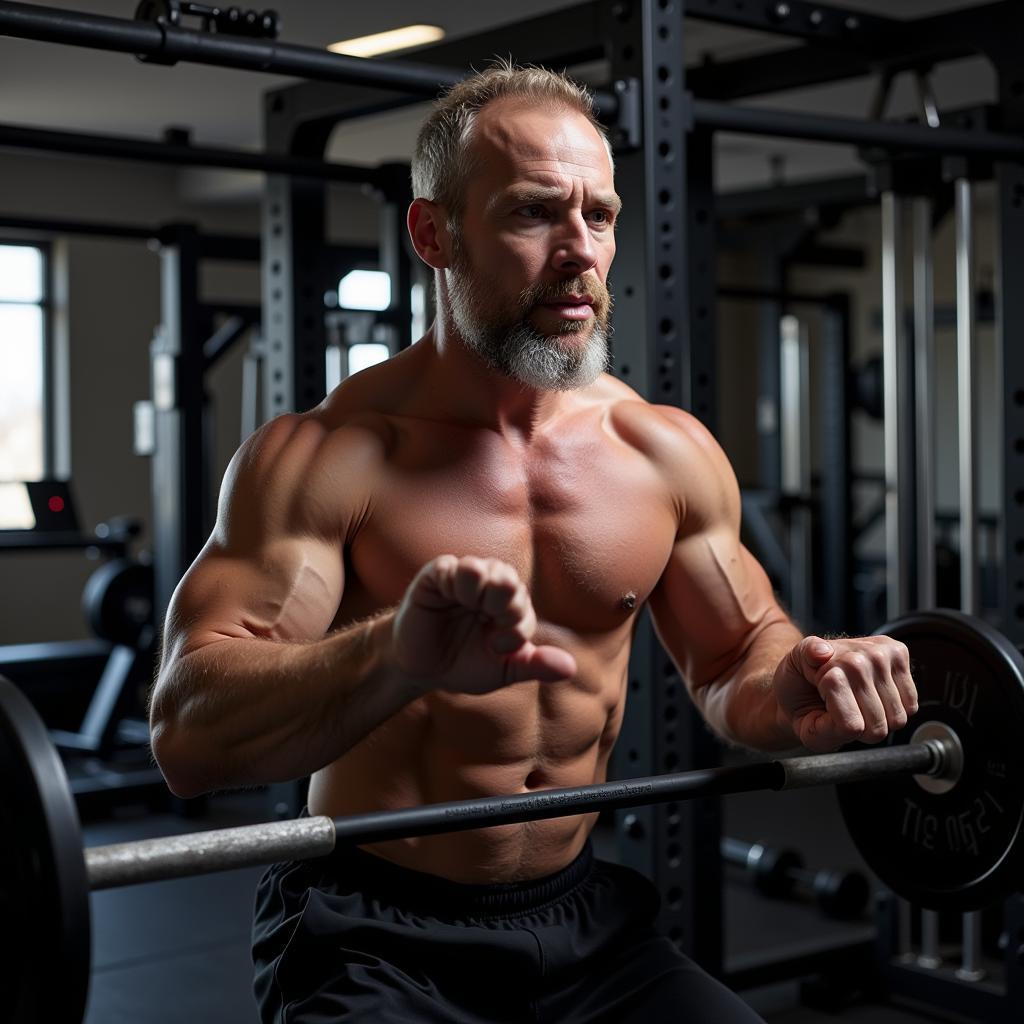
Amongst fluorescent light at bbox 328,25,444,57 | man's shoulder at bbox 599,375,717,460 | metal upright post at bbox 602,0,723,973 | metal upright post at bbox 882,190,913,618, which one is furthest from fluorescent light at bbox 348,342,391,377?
man's shoulder at bbox 599,375,717,460

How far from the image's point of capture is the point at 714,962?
2574 mm

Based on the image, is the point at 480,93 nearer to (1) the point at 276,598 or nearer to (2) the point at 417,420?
(2) the point at 417,420

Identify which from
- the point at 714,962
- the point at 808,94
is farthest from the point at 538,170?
the point at 808,94

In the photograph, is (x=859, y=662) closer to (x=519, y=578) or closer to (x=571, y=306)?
(x=519, y=578)

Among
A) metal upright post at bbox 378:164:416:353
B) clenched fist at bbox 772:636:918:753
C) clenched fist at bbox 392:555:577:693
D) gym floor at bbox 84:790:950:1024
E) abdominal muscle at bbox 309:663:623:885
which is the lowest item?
gym floor at bbox 84:790:950:1024

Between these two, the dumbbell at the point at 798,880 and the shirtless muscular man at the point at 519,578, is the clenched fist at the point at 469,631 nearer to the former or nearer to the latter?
the shirtless muscular man at the point at 519,578

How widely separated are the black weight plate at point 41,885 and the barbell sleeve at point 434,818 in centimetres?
4

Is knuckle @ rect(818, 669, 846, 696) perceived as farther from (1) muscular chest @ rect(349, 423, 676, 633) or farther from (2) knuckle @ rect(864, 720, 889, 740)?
(1) muscular chest @ rect(349, 423, 676, 633)

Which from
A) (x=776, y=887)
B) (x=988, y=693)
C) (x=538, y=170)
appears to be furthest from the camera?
(x=776, y=887)

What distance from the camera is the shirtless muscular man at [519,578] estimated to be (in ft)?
5.02

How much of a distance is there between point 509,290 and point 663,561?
41 cm

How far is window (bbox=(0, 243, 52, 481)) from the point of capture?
295 inches

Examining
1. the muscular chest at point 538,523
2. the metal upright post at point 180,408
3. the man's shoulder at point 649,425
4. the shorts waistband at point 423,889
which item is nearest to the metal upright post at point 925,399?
the man's shoulder at point 649,425

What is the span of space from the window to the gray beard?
6.34 meters
